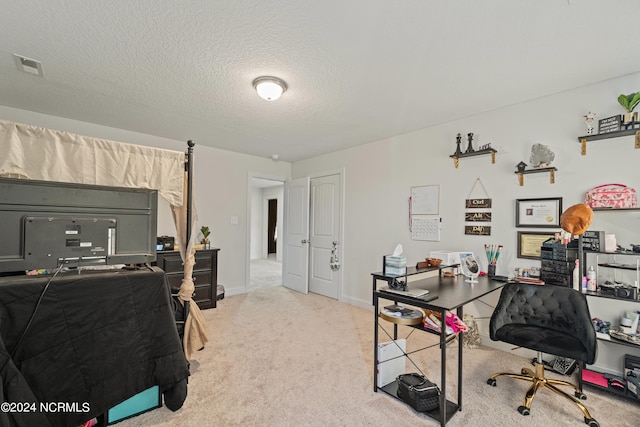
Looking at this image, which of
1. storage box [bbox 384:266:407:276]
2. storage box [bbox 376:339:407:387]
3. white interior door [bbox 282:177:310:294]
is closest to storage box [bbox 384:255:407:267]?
storage box [bbox 384:266:407:276]

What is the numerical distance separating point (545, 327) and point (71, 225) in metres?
3.24

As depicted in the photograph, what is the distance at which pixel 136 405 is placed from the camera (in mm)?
1885

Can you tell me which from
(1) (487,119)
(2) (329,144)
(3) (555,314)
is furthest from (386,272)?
(2) (329,144)

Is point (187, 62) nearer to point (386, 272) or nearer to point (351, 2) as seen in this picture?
point (351, 2)

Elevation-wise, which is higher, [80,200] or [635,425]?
[80,200]

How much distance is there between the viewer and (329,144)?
4.39m

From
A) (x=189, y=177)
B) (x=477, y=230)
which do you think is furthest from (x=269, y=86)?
(x=477, y=230)

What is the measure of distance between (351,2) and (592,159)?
244cm

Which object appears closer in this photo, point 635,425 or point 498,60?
point 635,425

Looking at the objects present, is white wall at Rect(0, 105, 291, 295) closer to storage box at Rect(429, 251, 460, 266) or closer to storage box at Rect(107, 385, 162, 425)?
storage box at Rect(107, 385, 162, 425)

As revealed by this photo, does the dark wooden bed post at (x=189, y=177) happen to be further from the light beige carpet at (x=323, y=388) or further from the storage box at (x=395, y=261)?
the storage box at (x=395, y=261)

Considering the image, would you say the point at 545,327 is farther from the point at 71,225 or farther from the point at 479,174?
the point at 71,225

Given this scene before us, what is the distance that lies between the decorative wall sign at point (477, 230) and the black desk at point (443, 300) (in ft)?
1.77

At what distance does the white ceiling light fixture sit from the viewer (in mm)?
2404
